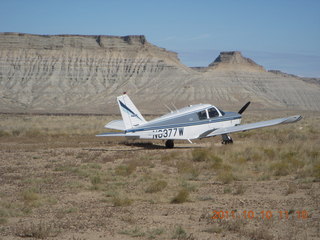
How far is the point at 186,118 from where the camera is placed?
21172 millimetres

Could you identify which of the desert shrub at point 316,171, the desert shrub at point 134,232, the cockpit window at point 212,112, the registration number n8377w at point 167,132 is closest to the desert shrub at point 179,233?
the desert shrub at point 134,232

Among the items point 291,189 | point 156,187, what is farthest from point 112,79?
point 291,189

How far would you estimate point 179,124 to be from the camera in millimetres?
20891

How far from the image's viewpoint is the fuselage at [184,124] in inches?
797

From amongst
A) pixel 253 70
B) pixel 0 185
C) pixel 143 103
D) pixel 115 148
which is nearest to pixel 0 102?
pixel 143 103

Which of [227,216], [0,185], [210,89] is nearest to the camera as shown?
[227,216]

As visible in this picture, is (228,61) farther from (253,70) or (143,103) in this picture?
(143,103)

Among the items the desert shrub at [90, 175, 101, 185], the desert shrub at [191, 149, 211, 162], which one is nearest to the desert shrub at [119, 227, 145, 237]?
the desert shrub at [90, 175, 101, 185]

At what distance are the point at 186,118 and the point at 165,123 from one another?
110 centimetres

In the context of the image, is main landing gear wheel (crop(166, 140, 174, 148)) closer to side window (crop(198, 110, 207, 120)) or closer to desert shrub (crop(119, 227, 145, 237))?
side window (crop(198, 110, 207, 120))
